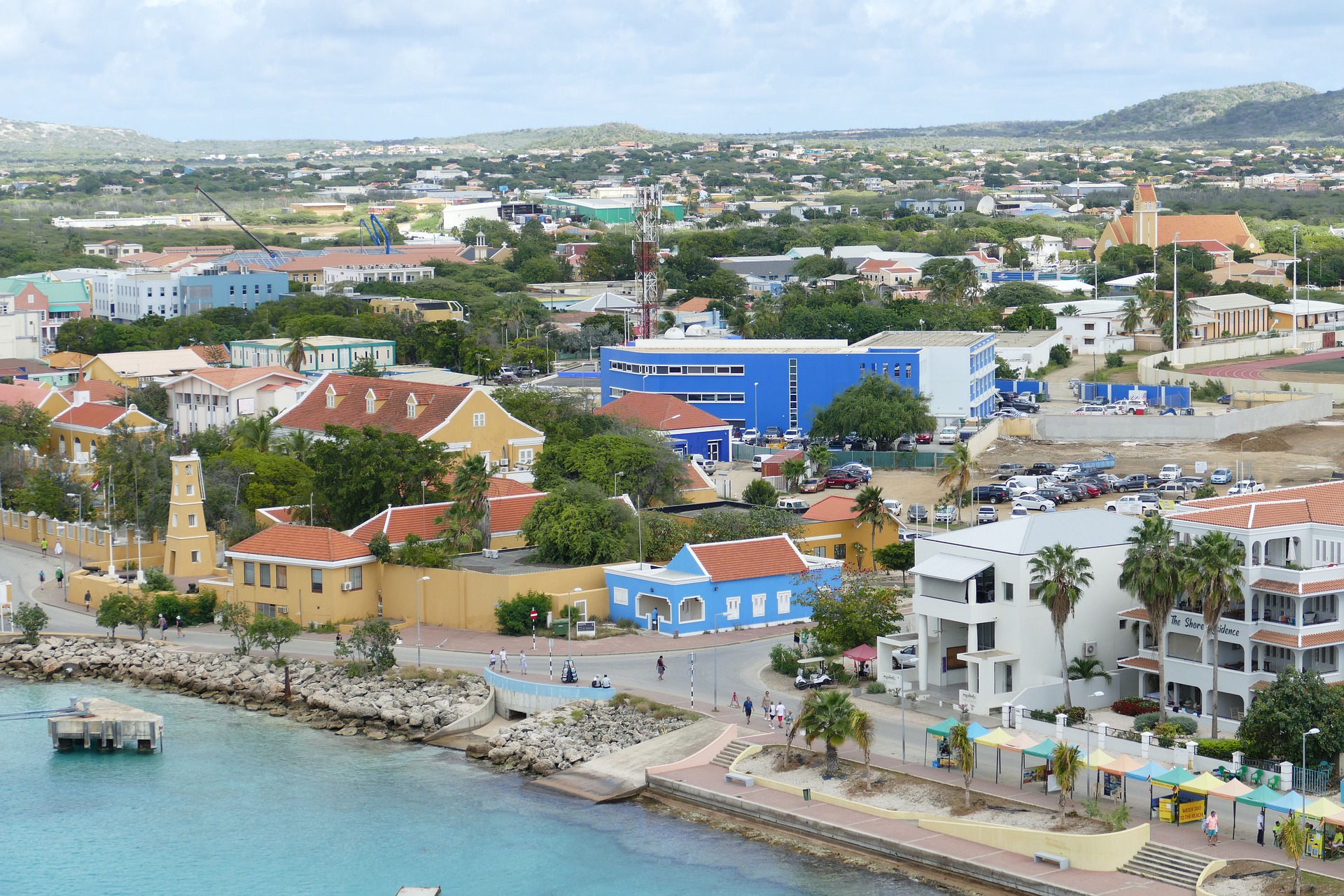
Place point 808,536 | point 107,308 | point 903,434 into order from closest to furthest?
1. point 808,536
2. point 903,434
3. point 107,308

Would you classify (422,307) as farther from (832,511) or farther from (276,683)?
(276,683)

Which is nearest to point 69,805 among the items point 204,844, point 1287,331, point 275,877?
point 204,844

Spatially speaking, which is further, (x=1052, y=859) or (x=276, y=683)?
(x=276, y=683)

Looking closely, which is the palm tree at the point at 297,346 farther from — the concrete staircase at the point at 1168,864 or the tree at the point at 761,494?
the concrete staircase at the point at 1168,864

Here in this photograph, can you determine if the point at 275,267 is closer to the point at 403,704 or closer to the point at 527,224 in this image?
the point at 527,224

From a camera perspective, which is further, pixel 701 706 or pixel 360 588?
pixel 360 588

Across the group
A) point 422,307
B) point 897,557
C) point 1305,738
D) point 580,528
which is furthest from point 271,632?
point 422,307

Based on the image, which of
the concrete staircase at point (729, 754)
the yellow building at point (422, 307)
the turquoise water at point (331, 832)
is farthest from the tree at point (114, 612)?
the yellow building at point (422, 307)
